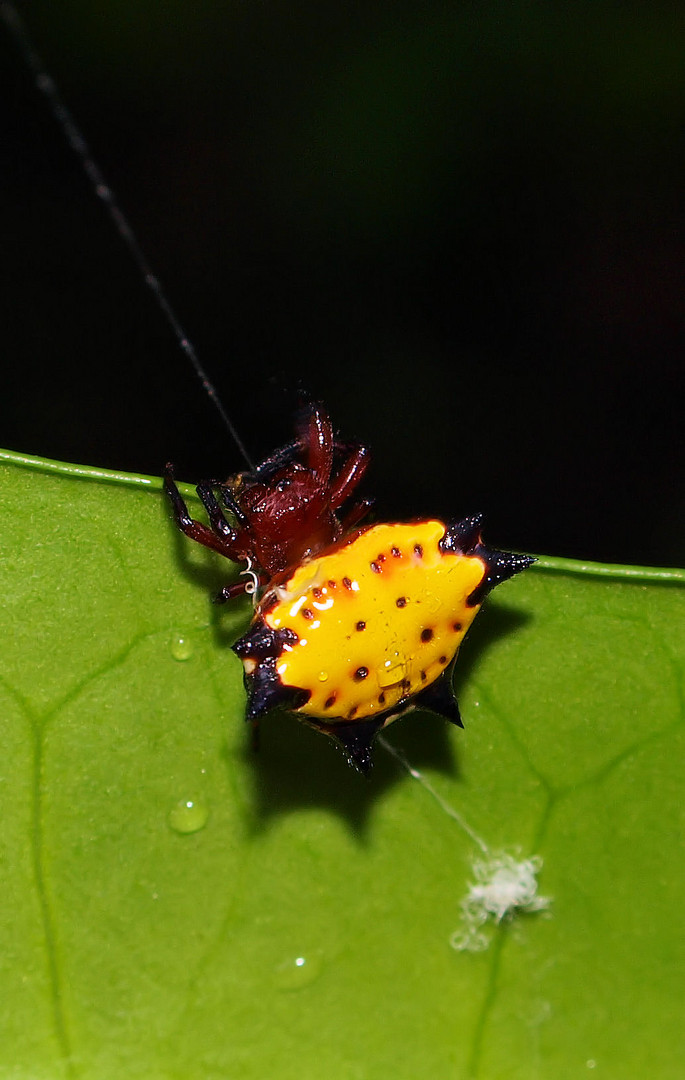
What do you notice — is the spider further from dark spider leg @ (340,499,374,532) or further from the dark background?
the dark background

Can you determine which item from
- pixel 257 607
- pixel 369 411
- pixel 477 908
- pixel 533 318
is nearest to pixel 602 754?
pixel 477 908

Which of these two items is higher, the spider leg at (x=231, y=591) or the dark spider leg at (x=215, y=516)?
the dark spider leg at (x=215, y=516)

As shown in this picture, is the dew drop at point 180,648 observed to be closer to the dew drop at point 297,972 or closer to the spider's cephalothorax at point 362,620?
the spider's cephalothorax at point 362,620

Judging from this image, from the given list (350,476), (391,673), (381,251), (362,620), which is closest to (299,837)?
(391,673)

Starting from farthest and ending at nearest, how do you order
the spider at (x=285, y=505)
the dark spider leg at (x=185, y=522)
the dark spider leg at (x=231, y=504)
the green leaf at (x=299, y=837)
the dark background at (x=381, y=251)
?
the dark background at (x=381, y=251) < the dark spider leg at (x=231, y=504) < the spider at (x=285, y=505) < the dark spider leg at (x=185, y=522) < the green leaf at (x=299, y=837)

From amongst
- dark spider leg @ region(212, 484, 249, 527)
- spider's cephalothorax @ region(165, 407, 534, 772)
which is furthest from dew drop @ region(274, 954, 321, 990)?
dark spider leg @ region(212, 484, 249, 527)

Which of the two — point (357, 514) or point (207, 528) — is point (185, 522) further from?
point (357, 514)

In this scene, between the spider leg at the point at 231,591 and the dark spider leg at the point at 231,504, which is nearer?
the spider leg at the point at 231,591

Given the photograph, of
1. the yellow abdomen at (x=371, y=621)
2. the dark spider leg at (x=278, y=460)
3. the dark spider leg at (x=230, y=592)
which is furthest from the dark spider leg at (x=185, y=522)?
the dark spider leg at (x=278, y=460)
